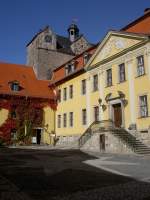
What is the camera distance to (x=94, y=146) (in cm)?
2361

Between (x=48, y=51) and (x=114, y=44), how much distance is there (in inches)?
824

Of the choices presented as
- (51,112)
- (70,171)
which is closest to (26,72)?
(51,112)

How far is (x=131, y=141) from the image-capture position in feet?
68.3

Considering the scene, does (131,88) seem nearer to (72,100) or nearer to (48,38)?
(72,100)

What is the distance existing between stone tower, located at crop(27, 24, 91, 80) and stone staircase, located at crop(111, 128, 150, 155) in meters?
22.0

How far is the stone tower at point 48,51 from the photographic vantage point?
42.8 meters

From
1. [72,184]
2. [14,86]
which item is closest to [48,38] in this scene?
[14,86]

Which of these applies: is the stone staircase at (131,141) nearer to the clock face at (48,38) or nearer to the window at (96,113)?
the window at (96,113)

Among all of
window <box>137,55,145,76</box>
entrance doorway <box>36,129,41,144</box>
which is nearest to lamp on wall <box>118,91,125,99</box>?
window <box>137,55,145,76</box>

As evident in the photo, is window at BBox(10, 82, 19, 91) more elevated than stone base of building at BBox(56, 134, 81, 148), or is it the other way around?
window at BBox(10, 82, 19, 91)

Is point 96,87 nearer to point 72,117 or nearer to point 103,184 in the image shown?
point 72,117

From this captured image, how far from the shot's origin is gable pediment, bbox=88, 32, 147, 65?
76.7 ft

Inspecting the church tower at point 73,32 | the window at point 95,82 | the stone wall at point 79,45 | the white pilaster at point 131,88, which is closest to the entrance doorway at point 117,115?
the white pilaster at point 131,88

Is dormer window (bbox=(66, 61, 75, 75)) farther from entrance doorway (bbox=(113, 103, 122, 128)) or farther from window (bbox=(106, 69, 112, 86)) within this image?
entrance doorway (bbox=(113, 103, 122, 128))
